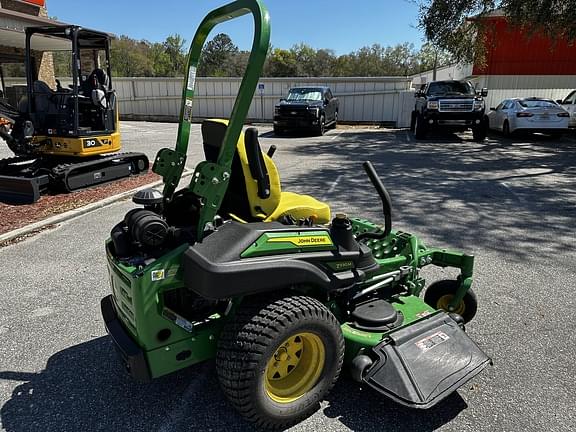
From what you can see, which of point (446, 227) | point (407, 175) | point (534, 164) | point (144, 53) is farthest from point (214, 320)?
point (144, 53)

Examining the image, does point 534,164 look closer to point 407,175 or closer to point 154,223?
point 407,175

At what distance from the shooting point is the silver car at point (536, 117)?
1520 cm

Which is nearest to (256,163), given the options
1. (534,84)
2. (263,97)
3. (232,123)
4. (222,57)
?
(232,123)

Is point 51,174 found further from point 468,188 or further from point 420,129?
point 420,129

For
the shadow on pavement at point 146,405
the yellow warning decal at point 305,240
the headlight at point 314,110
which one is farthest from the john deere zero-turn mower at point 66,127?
the headlight at point 314,110

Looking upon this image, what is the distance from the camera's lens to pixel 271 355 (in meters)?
2.31

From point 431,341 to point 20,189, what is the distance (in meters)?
7.18

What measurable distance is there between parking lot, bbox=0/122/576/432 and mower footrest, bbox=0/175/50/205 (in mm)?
1321

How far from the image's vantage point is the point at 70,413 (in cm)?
260

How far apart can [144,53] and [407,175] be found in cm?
6527

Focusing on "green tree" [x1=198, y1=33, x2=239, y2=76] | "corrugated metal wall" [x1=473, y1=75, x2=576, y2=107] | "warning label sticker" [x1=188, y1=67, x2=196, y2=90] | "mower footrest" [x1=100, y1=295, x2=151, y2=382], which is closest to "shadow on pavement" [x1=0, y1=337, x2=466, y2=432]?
"mower footrest" [x1=100, y1=295, x2=151, y2=382]

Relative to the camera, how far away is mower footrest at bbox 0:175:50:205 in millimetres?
7254

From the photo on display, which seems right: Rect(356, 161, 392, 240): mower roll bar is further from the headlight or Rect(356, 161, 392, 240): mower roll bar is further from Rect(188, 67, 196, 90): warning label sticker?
the headlight

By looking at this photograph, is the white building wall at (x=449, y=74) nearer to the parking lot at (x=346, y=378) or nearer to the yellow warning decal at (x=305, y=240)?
the parking lot at (x=346, y=378)
